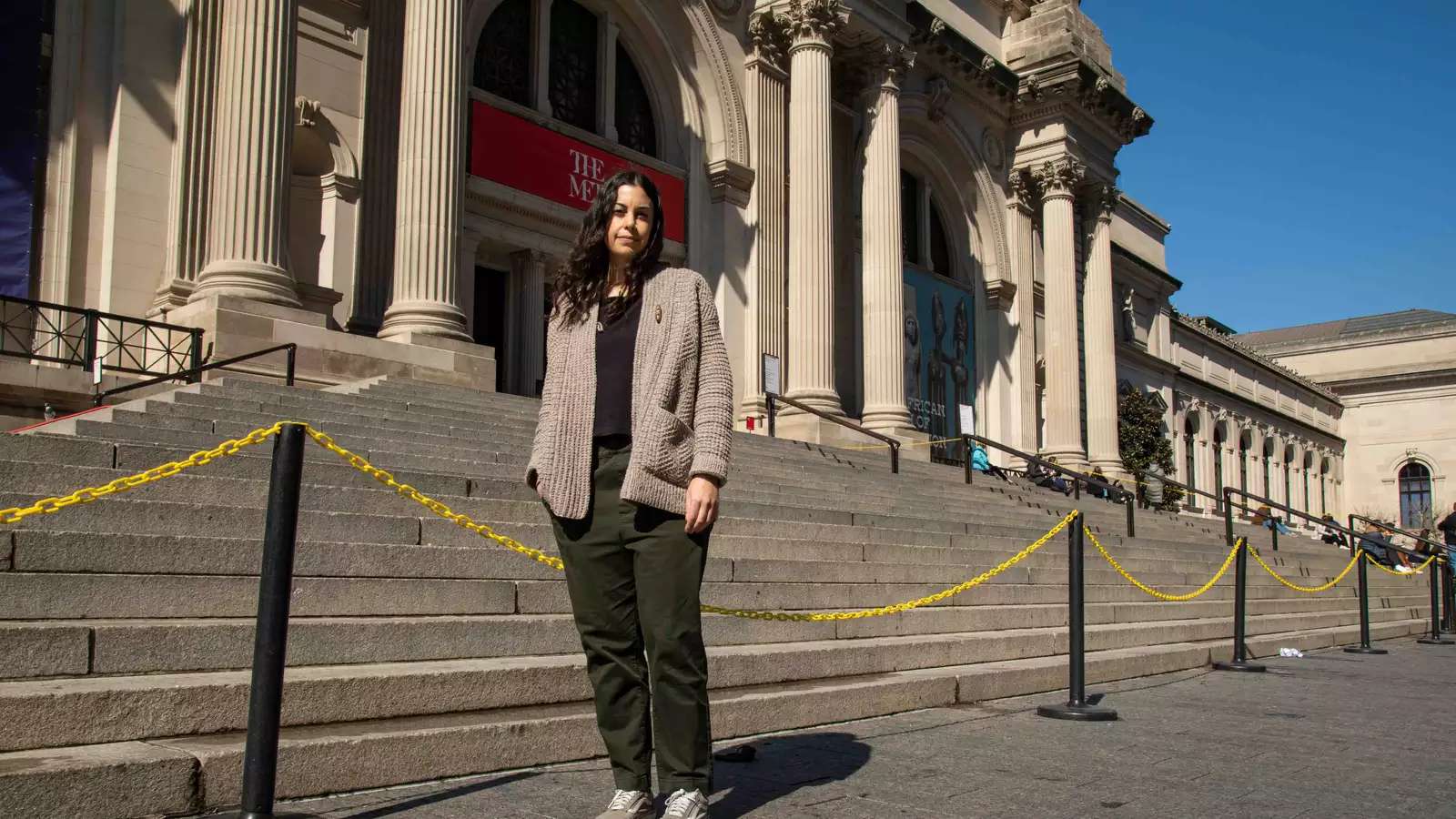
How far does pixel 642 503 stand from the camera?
12.9 ft

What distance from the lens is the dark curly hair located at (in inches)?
169

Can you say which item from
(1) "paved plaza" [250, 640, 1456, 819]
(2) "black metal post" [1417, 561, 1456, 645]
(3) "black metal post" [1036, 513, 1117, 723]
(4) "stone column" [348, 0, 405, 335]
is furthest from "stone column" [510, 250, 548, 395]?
(3) "black metal post" [1036, 513, 1117, 723]

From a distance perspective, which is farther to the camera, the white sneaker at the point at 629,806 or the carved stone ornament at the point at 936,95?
the carved stone ornament at the point at 936,95

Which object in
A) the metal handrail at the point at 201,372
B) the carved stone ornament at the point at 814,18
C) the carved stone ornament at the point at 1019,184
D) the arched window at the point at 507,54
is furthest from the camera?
the carved stone ornament at the point at 1019,184

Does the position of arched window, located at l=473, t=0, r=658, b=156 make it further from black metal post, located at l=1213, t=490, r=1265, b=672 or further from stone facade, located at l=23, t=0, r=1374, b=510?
black metal post, located at l=1213, t=490, r=1265, b=672

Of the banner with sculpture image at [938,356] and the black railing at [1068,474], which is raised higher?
the banner with sculpture image at [938,356]

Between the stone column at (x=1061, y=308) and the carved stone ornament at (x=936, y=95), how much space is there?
4173 millimetres

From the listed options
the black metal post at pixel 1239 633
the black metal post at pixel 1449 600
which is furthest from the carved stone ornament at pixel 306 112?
the black metal post at pixel 1449 600

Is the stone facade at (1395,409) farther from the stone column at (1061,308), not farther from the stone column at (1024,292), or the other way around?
the stone column at (1061,308)

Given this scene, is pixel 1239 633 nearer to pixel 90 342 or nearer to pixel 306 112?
pixel 90 342

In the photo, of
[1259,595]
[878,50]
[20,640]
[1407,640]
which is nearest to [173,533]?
[20,640]

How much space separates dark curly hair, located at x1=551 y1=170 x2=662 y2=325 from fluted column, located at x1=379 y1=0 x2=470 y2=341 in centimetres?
1175

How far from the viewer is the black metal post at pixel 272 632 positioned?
3672 mm

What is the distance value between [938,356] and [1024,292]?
4996mm
